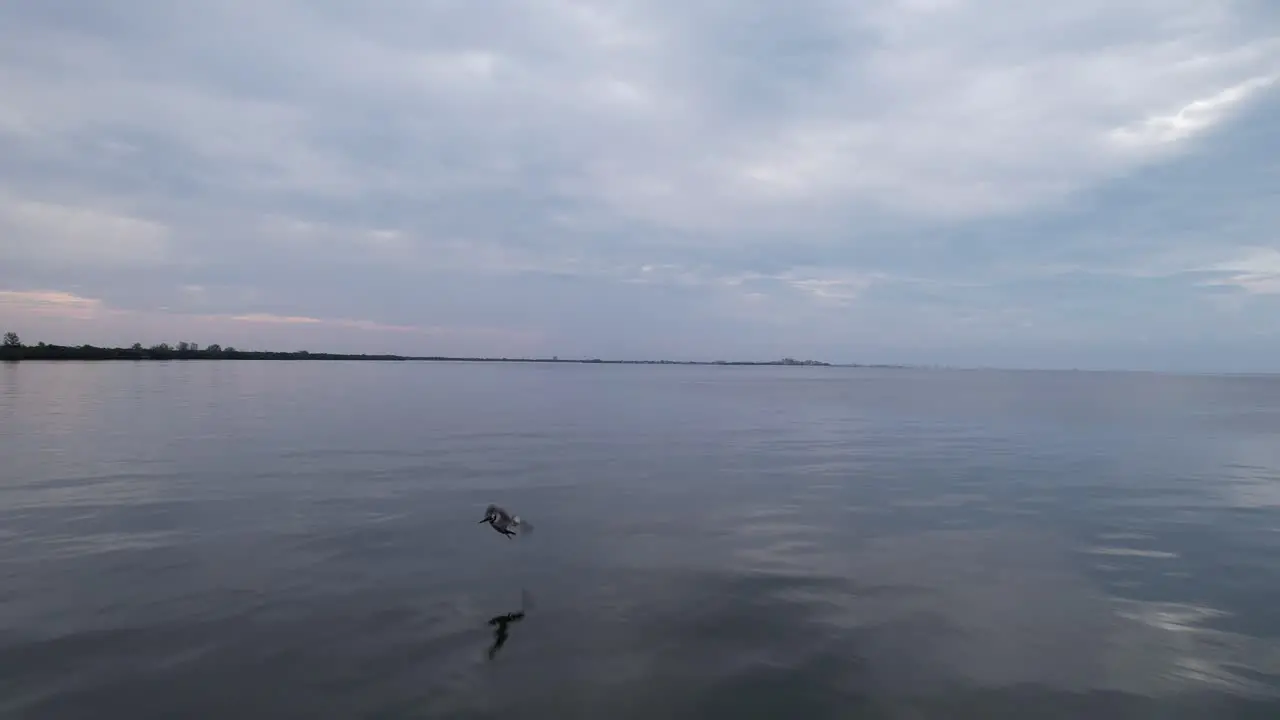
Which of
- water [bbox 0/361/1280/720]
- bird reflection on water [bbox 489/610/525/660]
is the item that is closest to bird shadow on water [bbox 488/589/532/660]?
bird reflection on water [bbox 489/610/525/660]

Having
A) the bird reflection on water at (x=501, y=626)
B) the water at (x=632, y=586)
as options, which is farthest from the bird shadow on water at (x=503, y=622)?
the water at (x=632, y=586)

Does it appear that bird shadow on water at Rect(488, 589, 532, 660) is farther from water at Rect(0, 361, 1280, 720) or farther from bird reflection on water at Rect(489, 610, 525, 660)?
water at Rect(0, 361, 1280, 720)

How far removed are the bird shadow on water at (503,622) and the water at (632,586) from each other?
16 cm

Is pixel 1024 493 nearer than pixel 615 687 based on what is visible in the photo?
No

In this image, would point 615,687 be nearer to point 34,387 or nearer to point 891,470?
point 891,470

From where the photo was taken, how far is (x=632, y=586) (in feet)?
44.7

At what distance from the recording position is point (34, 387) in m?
72.3

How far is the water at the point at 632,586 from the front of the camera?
31.3 ft

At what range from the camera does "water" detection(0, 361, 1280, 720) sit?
376 inches

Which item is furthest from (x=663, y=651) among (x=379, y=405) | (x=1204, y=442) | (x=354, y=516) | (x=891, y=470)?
(x=379, y=405)

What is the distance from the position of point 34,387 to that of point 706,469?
79.5m

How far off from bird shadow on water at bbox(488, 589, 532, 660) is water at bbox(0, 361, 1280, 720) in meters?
0.16

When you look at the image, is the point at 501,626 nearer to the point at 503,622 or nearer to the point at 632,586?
the point at 503,622

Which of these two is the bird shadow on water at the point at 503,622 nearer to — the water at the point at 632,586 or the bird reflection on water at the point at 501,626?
the bird reflection on water at the point at 501,626
